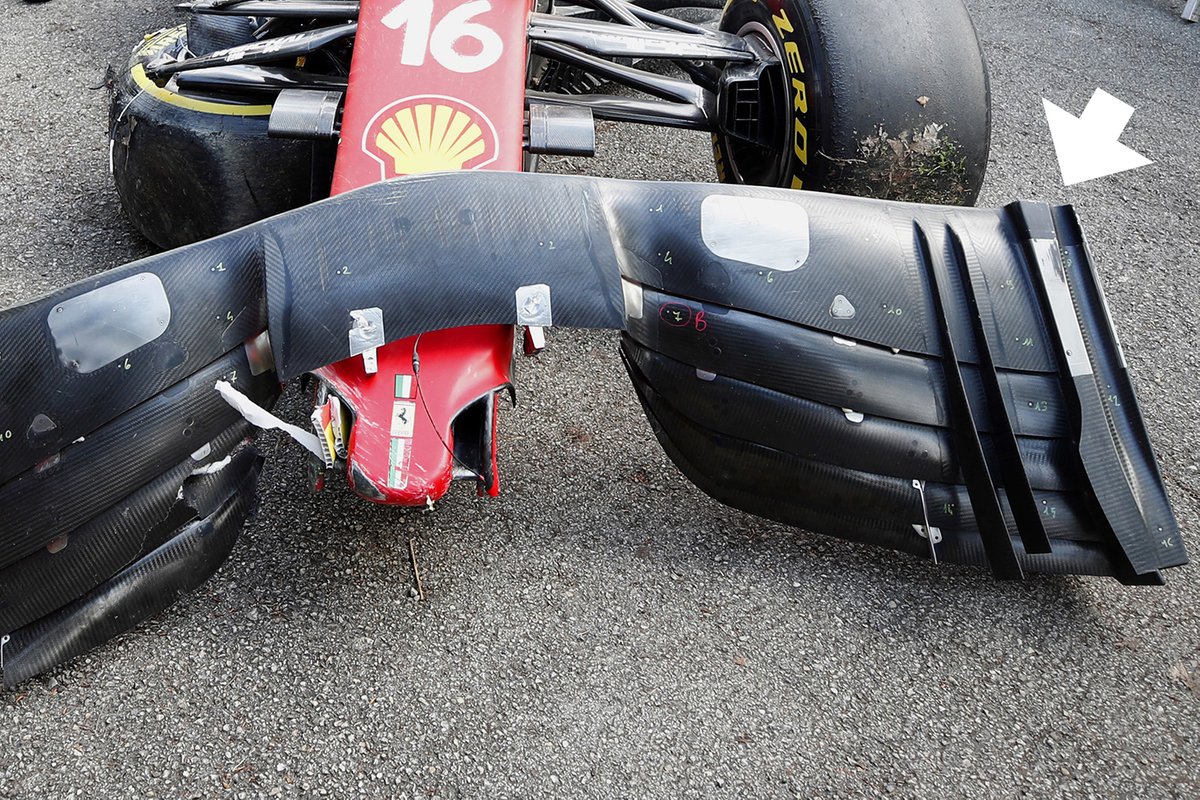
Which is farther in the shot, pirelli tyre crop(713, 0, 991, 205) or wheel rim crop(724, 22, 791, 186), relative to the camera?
wheel rim crop(724, 22, 791, 186)

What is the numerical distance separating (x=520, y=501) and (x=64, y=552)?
3.05 ft

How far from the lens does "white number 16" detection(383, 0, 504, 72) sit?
2.48 m

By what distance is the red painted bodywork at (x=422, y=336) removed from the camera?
72.0 inches

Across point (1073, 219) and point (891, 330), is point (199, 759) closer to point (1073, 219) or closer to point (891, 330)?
point (891, 330)

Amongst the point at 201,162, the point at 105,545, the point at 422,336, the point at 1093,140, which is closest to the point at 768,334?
the point at 422,336

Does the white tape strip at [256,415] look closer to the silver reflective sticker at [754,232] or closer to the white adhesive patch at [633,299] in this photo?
the white adhesive patch at [633,299]

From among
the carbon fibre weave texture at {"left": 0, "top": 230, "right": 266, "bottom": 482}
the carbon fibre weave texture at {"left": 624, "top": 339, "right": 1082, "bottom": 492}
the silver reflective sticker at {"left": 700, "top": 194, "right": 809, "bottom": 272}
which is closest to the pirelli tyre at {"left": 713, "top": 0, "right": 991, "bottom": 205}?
the silver reflective sticker at {"left": 700, "top": 194, "right": 809, "bottom": 272}

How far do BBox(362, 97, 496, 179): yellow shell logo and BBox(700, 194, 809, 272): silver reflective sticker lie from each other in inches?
23.0

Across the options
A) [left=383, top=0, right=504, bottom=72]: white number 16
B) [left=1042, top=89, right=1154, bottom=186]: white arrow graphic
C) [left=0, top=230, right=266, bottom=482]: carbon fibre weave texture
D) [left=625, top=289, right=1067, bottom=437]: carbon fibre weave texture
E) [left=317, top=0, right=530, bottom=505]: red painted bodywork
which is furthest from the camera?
[left=1042, top=89, right=1154, bottom=186]: white arrow graphic

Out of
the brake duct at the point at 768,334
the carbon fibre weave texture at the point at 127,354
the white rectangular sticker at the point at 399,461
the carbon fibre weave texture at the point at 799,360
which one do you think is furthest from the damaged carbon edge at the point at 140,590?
the carbon fibre weave texture at the point at 799,360

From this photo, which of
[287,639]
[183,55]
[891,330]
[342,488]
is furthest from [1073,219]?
[183,55]

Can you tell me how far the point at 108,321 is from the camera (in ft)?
5.77

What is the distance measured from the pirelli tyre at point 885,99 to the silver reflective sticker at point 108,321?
168 centimetres

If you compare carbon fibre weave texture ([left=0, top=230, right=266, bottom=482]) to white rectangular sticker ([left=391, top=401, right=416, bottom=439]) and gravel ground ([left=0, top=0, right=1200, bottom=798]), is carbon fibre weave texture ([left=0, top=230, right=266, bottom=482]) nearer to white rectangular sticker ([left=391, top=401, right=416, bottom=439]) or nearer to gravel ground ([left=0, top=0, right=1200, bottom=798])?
white rectangular sticker ([left=391, top=401, right=416, bottom=439])
